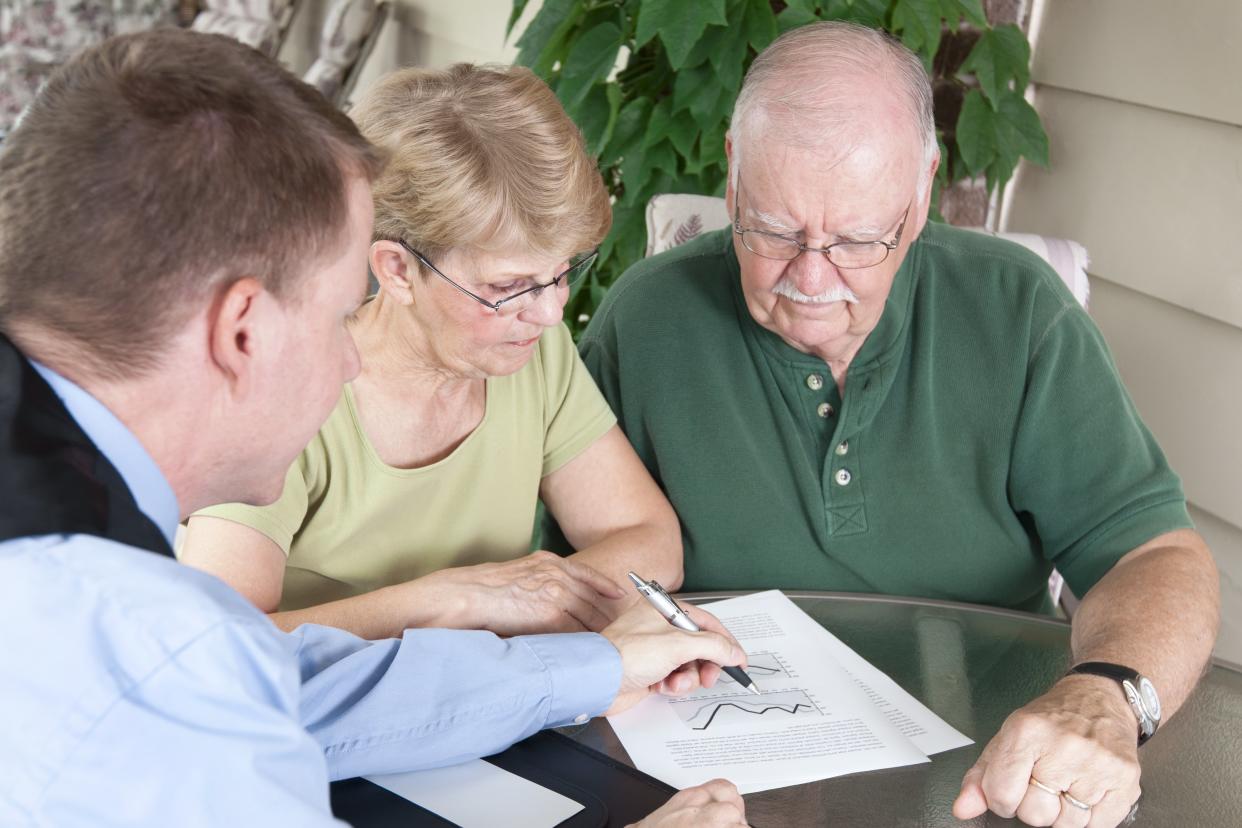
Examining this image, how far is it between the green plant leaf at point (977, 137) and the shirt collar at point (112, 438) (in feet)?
6.03

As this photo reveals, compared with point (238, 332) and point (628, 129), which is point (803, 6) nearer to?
point (628, 129)

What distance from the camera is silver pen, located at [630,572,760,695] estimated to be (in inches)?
50.9

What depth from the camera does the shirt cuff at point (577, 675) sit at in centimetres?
120

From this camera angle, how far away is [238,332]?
0.87 meters

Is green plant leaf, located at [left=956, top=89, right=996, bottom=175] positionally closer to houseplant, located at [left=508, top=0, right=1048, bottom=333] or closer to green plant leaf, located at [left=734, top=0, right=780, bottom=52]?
houseplant, located at [left=508, top=0, right=1048, bottom=333]

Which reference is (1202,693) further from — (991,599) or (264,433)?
(264,433)

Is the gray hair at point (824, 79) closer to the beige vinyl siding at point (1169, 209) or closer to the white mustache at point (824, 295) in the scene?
the white mustache at point (824, 295)

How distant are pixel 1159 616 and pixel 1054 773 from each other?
0.35 meters

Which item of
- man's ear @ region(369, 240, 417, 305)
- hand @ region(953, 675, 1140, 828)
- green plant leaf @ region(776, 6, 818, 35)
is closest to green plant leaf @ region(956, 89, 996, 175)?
green plant leaf @ region(776, 6, 818, 35)

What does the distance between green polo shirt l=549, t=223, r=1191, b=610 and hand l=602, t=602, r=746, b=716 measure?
0.38 meters

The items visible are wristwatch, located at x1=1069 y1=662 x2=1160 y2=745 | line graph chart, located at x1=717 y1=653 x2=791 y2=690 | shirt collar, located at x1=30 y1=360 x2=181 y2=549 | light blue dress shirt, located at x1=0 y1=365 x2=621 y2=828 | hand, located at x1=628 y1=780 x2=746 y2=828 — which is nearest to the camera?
light blue dress shirt, located at x1=0 y1=365 x2=621 y2=828

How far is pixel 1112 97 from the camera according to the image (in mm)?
2336

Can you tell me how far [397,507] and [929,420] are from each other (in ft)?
2.33

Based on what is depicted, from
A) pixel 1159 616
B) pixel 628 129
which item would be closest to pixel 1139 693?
pixel 1159 616
